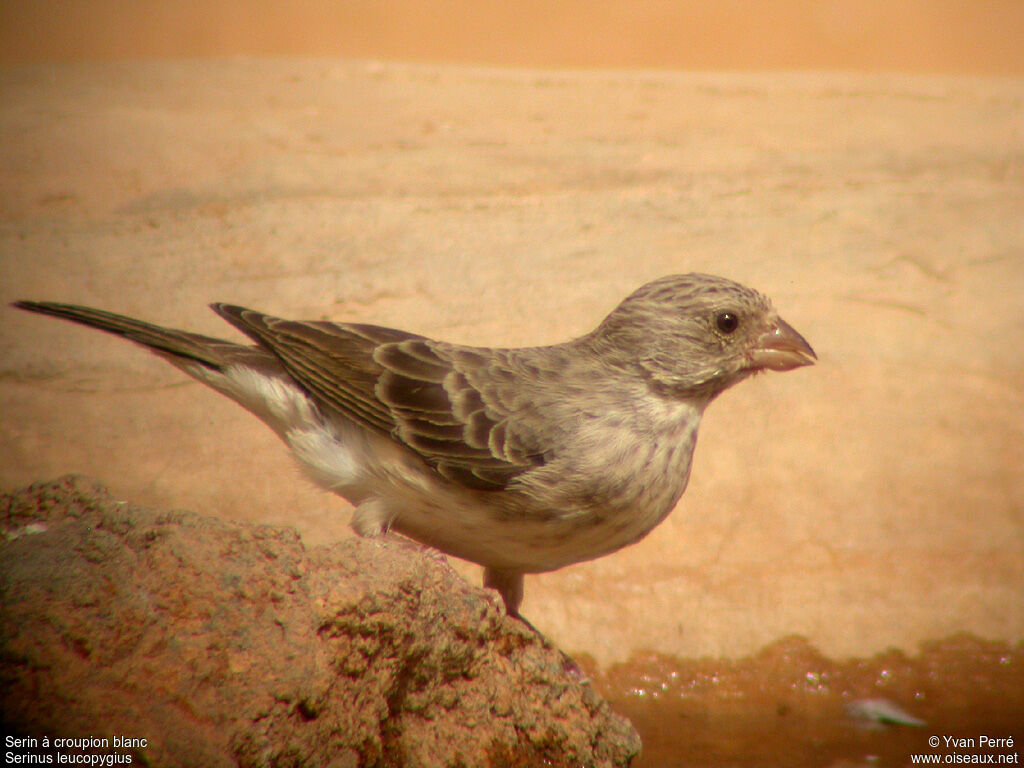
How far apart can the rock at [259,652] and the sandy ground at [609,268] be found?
1.44 m

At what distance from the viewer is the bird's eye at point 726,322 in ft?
12.3

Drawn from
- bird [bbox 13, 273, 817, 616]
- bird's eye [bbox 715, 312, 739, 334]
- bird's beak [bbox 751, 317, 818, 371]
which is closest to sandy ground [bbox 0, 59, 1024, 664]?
bird [bbox 13, 273, 817, 616]

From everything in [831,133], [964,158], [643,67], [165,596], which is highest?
[643,67]

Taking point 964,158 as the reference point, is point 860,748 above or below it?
below

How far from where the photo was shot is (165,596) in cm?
245

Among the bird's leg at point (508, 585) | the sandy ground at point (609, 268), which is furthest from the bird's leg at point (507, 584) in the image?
the sandy ground at point (609, 268)

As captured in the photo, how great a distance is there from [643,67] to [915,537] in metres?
9.32

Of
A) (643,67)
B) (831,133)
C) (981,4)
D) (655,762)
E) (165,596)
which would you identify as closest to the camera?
(165,596)

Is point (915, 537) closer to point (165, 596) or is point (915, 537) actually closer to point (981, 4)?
point (165, 596)

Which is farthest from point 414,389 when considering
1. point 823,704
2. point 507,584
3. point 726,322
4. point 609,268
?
point 609,268

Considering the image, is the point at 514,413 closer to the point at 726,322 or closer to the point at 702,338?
the point at 702,338

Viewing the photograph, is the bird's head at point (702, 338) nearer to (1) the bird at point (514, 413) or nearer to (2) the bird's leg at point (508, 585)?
(1) the bird at point (514, 413)

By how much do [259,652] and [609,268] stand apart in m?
4.40

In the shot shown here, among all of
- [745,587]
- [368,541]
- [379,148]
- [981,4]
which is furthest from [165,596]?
[981,4]
